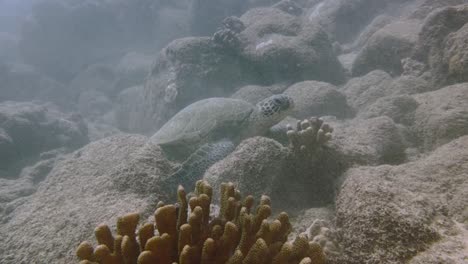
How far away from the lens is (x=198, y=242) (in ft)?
7.06

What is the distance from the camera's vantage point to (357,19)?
14562 mm

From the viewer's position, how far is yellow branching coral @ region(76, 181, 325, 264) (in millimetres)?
1893

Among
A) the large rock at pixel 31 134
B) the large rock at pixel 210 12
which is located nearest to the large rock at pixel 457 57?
the large rock at pixel 31 134

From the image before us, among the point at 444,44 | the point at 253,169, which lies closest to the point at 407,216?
the point at 253,169

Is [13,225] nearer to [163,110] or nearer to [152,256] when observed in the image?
[152,256]

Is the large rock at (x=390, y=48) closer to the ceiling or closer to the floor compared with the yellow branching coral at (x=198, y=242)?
closer to the ceiling

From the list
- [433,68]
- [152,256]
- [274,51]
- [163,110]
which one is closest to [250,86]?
[274,51]

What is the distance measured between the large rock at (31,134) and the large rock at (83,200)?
7914 millimetres

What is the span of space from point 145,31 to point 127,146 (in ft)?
76.8

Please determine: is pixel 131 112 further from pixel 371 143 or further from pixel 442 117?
pixel 442 117

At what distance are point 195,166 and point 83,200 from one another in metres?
1.47

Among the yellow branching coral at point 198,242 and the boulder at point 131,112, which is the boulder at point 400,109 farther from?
the boulder at point 131,112

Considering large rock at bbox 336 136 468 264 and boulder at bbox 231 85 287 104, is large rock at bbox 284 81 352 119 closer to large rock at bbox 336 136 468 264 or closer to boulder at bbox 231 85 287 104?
boulder at bbox 231 85 287 104

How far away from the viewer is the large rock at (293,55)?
9453 millimetres
